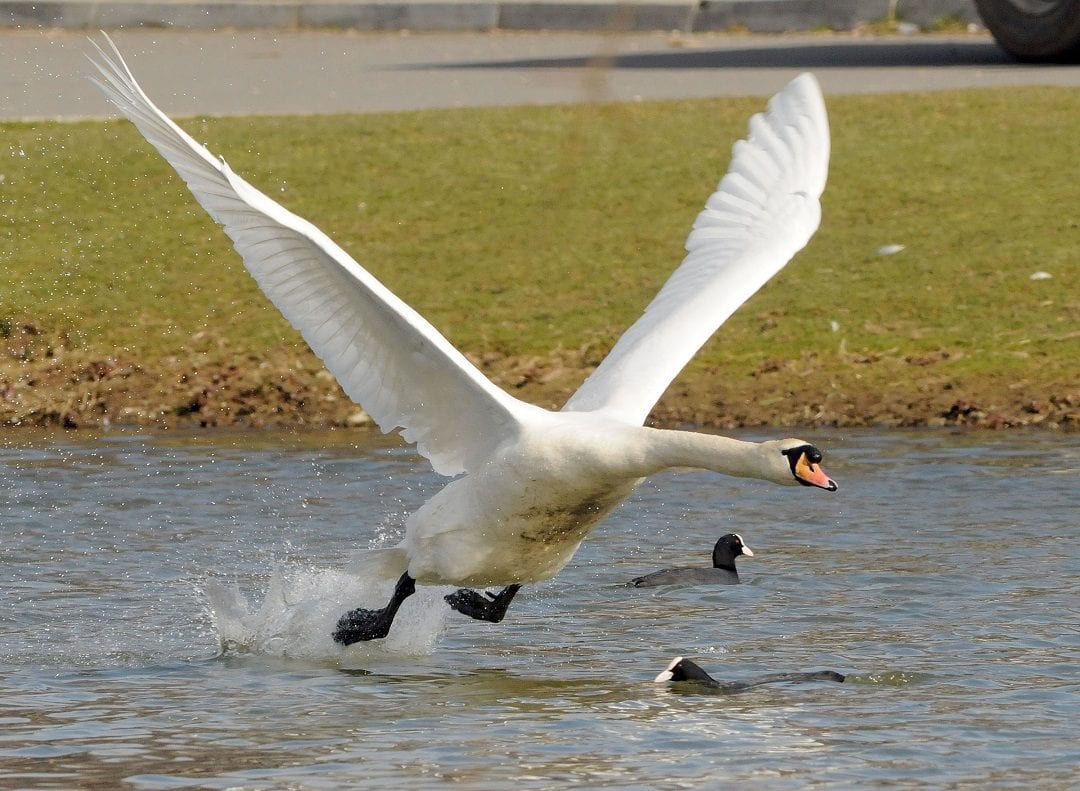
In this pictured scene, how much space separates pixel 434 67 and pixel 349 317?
11984 mm

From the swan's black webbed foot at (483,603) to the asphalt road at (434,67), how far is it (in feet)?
25.4

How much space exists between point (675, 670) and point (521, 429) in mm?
929

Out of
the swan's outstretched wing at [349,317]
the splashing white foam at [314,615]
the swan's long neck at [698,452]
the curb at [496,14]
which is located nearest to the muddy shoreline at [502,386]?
the splashing white foam at [314,615]

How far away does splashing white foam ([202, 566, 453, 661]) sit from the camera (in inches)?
289

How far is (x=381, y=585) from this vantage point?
A: 7629 millimetres

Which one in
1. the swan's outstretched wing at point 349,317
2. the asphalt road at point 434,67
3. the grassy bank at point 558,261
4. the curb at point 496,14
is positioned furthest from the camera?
the curb at point 496,14

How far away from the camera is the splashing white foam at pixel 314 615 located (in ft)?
24.1

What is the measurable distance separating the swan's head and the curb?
1519 cm

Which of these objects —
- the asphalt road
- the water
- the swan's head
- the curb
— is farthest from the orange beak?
the curb

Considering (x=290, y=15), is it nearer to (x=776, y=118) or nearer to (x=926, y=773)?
(x=776, y=118)

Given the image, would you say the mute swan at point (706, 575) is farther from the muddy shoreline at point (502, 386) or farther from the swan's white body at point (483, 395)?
the muddy shoreline at point (502, 386)

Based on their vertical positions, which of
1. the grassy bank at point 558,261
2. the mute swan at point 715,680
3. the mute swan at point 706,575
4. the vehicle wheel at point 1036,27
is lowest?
the mute swan at point 715,680

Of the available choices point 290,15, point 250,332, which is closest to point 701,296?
point 250,332

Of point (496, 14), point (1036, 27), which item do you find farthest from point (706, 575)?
point (496, 14)
